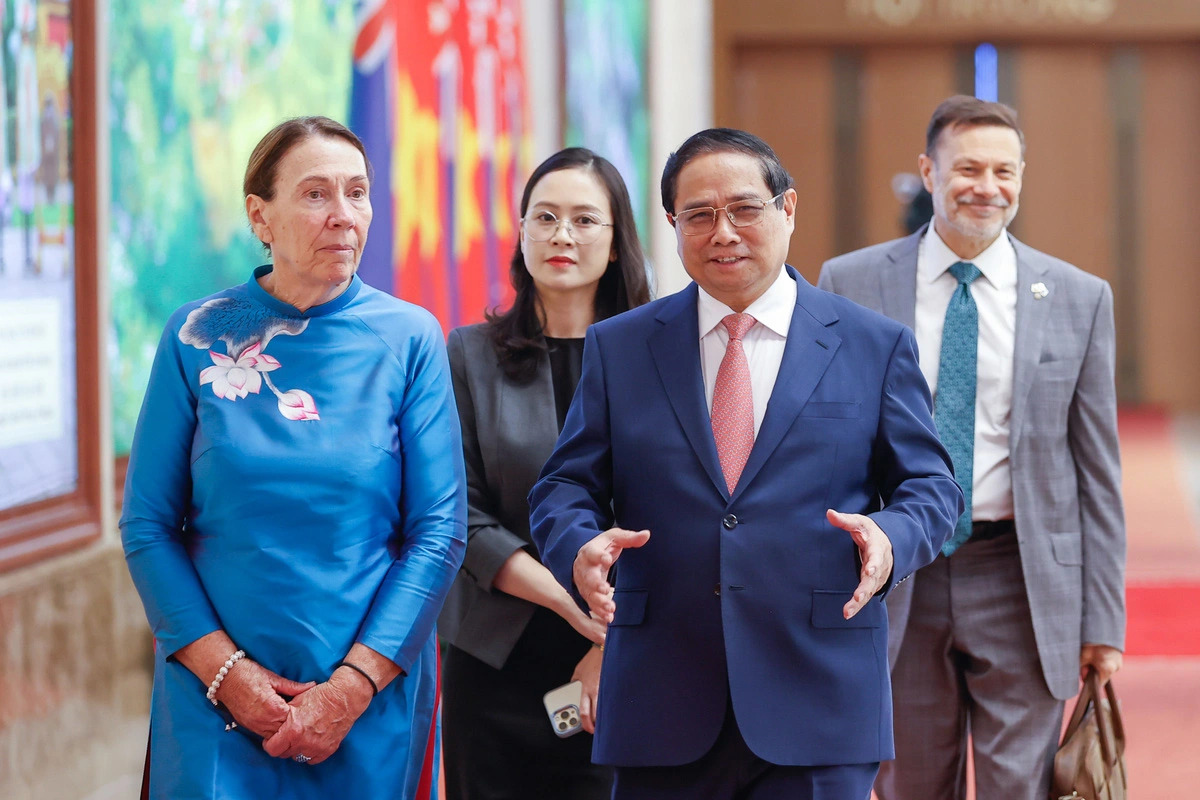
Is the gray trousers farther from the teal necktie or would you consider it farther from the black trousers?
the black trousers

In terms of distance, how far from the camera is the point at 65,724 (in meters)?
3.46

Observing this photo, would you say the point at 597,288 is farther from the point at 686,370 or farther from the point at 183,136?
the point at 183,136

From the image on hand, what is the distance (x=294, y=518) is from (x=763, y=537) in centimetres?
66

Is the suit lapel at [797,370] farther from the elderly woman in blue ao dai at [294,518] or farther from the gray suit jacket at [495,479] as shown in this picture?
the gray suit jacket at [495,479]

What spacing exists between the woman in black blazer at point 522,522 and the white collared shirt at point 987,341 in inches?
24.1

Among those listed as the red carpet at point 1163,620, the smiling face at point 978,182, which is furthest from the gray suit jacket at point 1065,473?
the red carpet at point 1163,620

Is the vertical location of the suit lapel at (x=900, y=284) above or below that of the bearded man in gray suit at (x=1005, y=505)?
above

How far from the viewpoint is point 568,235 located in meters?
2.57

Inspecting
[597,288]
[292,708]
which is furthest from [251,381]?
[597,288]

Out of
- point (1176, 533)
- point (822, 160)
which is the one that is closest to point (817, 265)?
point (822, 160)

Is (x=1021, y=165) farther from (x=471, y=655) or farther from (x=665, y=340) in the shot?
(x=471, y=655)

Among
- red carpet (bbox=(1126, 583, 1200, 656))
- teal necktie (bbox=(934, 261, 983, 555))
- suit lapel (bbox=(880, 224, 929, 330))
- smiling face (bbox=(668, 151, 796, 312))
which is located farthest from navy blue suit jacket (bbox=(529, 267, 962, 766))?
red carpet (bbox=(1126, 583, 1200, 656))

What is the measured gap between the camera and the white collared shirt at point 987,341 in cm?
270

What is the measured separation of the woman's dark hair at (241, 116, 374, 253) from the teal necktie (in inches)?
49.4
